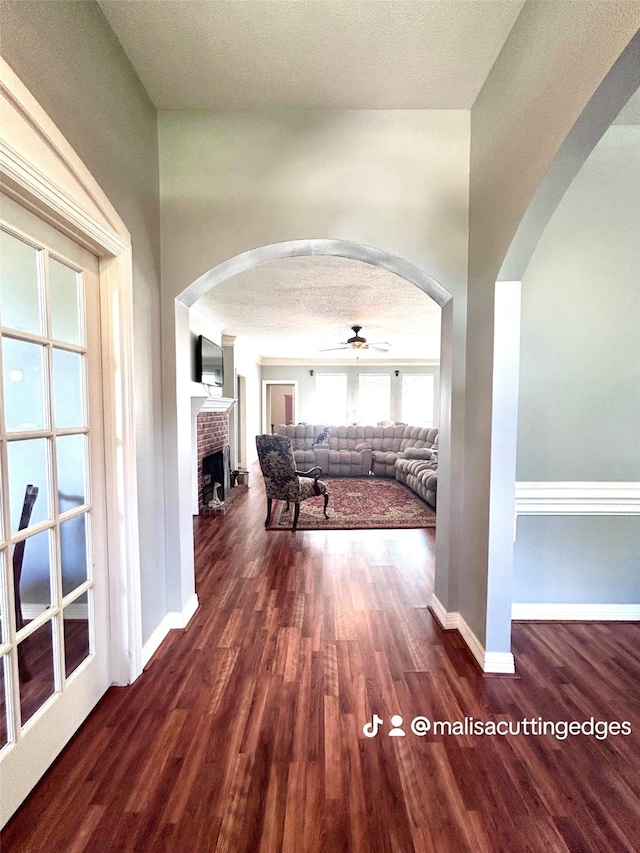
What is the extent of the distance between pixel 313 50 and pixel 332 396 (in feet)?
25.3

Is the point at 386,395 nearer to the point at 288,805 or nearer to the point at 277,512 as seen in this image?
the point at 277,512

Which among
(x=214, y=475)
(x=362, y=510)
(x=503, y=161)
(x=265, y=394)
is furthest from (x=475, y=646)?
(x=265, y=394)

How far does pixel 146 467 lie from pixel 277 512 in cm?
279

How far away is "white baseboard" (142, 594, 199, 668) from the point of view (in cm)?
172

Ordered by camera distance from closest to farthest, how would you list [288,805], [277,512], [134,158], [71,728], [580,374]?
[288,805]
[71,728]
[134,158]
[580,374]
[277,512]

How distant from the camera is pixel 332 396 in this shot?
30.1 ft

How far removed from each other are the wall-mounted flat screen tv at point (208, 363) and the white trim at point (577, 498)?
3769 millimetres

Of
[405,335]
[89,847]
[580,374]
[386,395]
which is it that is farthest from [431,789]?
[386,395]

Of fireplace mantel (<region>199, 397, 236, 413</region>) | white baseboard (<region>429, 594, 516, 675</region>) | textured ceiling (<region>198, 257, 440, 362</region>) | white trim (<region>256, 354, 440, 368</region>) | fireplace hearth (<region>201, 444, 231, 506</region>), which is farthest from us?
white trim (<region>256, 354, 440, 368</region>)

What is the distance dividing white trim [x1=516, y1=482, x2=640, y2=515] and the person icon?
1.25 meters

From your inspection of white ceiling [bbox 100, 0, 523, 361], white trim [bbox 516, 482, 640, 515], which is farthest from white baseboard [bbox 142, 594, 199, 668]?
white ceiling [bbox 100, 0, 523, 361]

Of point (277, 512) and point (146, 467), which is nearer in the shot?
point (146, 467)

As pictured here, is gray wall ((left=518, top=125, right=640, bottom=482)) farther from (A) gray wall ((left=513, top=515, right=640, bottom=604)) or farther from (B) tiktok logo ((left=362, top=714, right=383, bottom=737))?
(B) tiktok logo ((left=362, top=714, right=383, bottom=737))

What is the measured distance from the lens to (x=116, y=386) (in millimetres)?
1538
